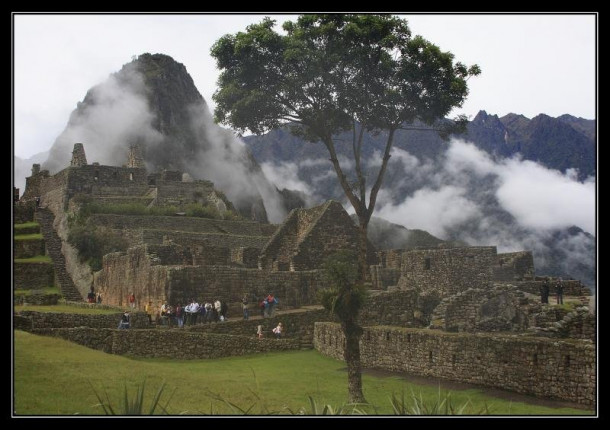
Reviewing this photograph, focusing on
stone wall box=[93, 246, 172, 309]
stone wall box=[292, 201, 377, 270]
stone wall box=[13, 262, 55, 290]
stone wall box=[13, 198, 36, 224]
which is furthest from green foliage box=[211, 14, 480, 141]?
stone wall box=[13, 198, 36, 224]

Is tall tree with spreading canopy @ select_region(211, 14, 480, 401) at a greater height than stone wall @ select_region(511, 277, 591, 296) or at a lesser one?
greater

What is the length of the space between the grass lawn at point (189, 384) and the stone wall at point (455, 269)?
9.12 metres

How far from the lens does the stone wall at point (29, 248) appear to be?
135 feet

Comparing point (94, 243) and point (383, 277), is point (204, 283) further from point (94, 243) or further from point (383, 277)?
point (94, 243)

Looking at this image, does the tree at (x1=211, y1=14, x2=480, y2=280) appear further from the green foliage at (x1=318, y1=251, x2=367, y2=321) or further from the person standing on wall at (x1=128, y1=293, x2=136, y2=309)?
the green foliage at (x1=318, y1=251, x2=367, y2=321)

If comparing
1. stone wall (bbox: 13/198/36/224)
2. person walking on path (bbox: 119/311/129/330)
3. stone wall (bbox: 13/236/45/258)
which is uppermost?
stone wall (bbox: 13/198/36/224)

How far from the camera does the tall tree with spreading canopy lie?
3145cm

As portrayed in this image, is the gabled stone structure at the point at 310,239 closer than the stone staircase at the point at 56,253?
Yes

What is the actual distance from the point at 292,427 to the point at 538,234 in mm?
25199

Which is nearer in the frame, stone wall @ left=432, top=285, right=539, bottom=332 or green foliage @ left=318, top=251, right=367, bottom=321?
green foliage @ left=318, top=251, right=367, bottom=321

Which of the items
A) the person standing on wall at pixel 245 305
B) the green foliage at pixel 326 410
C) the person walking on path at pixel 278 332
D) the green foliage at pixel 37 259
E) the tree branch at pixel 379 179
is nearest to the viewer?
the green foliage at pixel 326 410

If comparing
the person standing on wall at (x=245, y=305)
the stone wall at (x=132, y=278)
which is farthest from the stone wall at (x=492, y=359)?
the stone wall at (x=132, y=278)

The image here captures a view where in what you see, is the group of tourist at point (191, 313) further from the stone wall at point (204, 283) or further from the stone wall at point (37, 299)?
the stone wall at point (37, 299)

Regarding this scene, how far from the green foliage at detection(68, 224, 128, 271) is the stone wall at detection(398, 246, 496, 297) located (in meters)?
16.5
